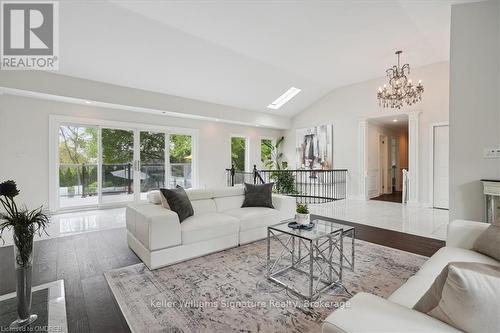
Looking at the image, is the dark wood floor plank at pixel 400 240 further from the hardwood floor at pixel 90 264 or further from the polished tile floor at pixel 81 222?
the polished tile floor at pixel 81 222

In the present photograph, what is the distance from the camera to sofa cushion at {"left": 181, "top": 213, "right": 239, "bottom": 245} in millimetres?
2896

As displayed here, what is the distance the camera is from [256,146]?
9.45 meters

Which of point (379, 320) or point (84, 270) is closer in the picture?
point (379, 320)

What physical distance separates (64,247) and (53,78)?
343 centimetres

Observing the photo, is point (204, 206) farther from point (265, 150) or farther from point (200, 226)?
point (265, 150)

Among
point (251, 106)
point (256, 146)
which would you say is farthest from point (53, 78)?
point (256, 146)

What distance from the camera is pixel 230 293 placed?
222cm

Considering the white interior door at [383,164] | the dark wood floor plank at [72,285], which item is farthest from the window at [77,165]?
the white interior door at [383,164]

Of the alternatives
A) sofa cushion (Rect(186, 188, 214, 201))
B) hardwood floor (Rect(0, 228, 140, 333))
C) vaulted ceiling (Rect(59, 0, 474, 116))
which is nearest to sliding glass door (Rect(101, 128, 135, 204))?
vaulted ceiling (Rect(59, 0, 474, 116))

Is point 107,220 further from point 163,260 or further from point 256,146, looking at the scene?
point 256,146

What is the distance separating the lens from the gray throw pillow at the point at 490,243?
1805 mm

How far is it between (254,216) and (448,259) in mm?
2242

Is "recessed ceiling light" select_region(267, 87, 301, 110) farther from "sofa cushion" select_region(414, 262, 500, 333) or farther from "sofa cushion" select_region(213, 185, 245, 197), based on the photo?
"sofa cushion" select_region(414, 262, 500, 333)

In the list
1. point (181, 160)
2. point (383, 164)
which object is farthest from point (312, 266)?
point (383, 164)
